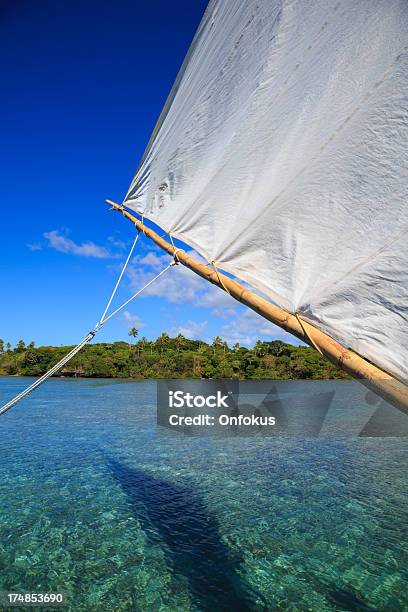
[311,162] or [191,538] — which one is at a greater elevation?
[311,162]

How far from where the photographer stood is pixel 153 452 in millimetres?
16469

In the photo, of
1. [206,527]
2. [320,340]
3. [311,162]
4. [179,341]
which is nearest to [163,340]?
[179,341]

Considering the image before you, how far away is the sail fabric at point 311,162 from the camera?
2080 mm

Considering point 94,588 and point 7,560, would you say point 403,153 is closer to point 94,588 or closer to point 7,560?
point 94,588

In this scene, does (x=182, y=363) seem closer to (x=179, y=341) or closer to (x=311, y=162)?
(x=179, y=341)

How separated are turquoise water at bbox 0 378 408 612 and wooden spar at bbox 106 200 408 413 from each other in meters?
5.63

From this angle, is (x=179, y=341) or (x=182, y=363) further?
(x=179, y=341)

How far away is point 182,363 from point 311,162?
3249 inches

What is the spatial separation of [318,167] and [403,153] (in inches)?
21.0

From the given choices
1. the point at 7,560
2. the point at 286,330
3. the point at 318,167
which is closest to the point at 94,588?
the point at 7,560

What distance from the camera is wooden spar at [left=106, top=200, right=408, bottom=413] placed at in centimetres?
192

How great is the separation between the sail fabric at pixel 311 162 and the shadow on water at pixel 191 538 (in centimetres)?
597

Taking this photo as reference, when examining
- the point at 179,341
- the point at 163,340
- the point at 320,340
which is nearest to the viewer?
the point at 320,340

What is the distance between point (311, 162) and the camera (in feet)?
8.25
